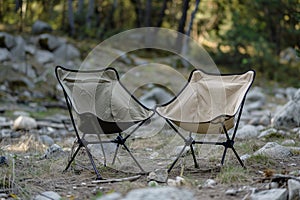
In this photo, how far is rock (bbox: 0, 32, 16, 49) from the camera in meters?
9.84

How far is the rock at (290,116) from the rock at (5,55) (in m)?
5.93

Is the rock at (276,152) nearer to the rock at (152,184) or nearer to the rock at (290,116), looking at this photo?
the rock at (152,184)

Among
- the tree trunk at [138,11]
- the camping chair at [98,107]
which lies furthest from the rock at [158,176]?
the tree trunk at [138,11]

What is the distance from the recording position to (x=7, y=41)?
993 cm

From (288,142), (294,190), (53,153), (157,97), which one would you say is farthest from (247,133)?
(157,97)

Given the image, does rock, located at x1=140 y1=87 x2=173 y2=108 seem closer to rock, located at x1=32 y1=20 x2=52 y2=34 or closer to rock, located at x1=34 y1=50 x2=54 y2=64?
rock, located at x1=34 y1=50 x2=54 y2=64

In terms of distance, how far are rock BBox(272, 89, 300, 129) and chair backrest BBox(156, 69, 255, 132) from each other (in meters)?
2.44

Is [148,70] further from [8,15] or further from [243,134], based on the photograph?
[243,134]

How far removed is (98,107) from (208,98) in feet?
2.78

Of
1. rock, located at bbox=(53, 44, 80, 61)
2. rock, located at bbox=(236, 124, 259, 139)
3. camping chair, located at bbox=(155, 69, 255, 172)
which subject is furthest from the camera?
rock, located at bbox=(53, 44, 80, 61)

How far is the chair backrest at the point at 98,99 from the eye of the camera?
3.26 metres

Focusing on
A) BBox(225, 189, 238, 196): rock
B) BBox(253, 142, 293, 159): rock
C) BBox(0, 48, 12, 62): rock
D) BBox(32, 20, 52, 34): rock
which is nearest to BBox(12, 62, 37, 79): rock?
BBox(0, 48, 12, 62): rock

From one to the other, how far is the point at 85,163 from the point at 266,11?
10.2 metres

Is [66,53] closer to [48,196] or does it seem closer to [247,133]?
[247,133]
